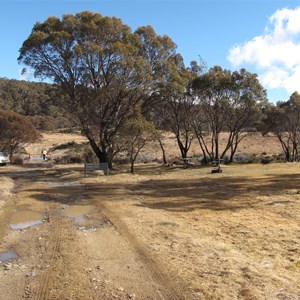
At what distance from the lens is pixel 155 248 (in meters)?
7.70

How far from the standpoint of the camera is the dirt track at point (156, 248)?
5602mm

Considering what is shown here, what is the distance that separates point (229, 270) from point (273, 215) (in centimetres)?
519

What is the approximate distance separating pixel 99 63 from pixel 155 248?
21503 millimetres

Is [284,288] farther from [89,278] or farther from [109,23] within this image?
[109,23]

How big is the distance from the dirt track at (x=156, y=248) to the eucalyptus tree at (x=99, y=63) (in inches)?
530

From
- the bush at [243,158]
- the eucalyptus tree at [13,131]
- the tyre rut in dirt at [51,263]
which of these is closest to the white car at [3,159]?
the eucalyptus tree at [13,131]

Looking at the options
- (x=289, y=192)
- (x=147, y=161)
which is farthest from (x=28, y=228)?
(x=147, y=161)

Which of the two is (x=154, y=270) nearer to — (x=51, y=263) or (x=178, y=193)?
(x=51, y=263)

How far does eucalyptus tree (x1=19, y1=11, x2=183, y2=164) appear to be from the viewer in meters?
26.5

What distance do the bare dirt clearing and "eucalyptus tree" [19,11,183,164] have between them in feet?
44.0

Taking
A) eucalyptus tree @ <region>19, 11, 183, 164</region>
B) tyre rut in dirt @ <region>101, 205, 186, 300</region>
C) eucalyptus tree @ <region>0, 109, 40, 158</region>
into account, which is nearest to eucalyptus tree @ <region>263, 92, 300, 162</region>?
eucalyptus tree @ <region>19, 11, 183, 164</region>

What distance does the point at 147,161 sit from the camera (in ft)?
140

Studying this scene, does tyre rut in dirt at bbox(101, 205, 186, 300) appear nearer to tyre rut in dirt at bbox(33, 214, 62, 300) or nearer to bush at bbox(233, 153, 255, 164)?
tyre rut in dirt at bbox(33, 214, 62, 300)

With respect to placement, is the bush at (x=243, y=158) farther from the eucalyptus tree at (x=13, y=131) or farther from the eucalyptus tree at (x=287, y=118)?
the eucalyptus tree at (x=13, y=131)
